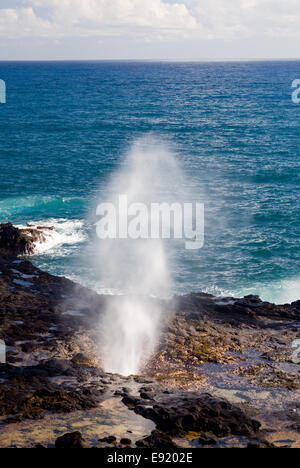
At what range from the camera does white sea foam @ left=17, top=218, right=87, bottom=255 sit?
47.3m

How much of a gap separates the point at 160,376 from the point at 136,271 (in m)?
20.3

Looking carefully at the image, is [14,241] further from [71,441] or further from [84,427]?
[71,441]

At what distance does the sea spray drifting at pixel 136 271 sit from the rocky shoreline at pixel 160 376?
0.82 m

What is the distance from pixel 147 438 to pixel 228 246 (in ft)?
107

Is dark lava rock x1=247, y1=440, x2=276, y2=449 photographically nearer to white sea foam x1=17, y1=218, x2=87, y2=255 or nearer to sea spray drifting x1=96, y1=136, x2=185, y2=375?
sea spray drifting x1=96, y1=136, x2=185, y2=375

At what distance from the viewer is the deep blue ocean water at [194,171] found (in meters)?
44.6

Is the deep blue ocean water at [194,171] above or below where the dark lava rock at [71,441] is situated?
above

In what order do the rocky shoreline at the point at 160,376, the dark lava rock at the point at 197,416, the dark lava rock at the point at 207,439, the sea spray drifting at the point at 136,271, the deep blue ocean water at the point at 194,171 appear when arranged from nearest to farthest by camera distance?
1. the dark lava rock at the point at 207,439
2. the rocky shoreline at the point at 160,376
3. the dark lava rock at the point at 197,416
4. the sea spray drifting at the point at 136,271
5. the deep blue ocean water at the point at 194,171

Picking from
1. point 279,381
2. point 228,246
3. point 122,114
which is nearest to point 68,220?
point 228,246

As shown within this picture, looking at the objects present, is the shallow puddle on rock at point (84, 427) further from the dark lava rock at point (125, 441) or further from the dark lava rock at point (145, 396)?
the dark lava rock at point (145, 396)

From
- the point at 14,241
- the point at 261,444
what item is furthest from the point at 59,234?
the point at 261,444

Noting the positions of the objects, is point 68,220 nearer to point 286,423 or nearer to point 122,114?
point 286,423

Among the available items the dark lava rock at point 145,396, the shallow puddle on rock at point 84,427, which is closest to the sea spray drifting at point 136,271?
the dark lava rock at point 145,396

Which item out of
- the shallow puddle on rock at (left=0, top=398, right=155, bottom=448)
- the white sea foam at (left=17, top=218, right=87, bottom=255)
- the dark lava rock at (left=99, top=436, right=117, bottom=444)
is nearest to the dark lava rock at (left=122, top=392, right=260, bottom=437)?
the shallow puddle on rock at (left=0, top=398, right=155, bottom=448)
